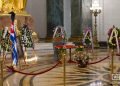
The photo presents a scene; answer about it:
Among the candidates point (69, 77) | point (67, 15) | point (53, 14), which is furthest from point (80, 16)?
point (69, 77)

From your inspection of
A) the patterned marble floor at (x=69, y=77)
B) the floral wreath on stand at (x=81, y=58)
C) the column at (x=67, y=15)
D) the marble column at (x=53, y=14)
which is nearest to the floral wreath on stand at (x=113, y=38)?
the patterned marble floor at (x=69, y=77)

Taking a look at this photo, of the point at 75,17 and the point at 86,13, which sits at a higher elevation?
the point at 86,13

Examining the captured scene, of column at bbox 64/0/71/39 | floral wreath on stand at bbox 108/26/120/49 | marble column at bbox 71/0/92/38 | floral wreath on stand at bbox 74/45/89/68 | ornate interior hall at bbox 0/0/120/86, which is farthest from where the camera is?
column at bbox 64/0/71/39

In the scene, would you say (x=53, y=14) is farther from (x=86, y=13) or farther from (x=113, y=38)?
(x=113, y=38)

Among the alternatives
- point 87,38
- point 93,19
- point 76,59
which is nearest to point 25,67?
point 76,59

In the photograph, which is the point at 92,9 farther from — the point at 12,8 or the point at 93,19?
the point at 12,8

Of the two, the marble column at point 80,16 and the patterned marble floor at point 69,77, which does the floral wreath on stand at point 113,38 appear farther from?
the marble column at point 80,16

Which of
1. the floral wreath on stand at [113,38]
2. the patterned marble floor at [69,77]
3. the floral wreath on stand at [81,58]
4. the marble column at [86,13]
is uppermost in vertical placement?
the marble column at [86,13]

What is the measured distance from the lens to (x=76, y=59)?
→ 961cm

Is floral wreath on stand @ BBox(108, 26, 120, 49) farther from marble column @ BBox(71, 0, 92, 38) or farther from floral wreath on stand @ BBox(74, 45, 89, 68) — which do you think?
marble column @ BBox(71, 0, 92, 38)

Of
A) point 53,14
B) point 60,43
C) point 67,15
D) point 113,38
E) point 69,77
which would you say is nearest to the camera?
point 69,77

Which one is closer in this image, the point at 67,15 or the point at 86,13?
the point at 86,13

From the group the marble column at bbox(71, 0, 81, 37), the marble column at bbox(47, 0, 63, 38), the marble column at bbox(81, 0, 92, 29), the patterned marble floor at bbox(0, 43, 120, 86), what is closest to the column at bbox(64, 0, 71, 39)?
the marble column at bbox(47, 0, 63, 38)

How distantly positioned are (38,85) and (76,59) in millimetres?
2869
